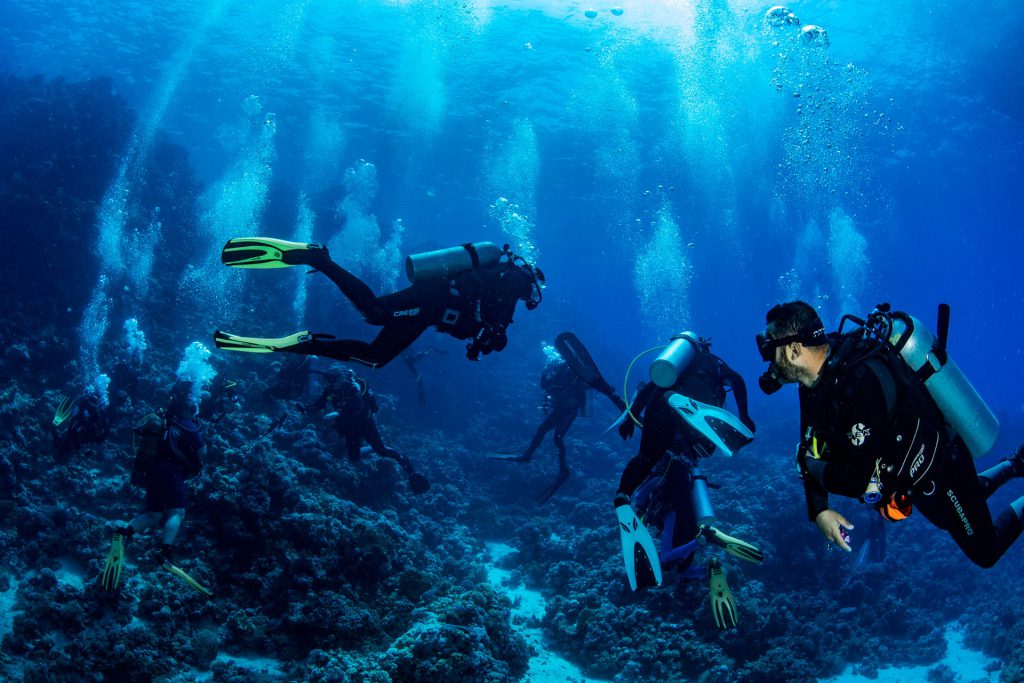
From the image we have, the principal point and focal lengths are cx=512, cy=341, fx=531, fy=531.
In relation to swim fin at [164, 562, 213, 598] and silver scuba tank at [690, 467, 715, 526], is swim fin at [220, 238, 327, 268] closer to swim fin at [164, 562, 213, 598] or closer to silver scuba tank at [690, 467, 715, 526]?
swim fin at [164, 562, 213, 598]

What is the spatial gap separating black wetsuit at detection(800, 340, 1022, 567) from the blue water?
4927mm

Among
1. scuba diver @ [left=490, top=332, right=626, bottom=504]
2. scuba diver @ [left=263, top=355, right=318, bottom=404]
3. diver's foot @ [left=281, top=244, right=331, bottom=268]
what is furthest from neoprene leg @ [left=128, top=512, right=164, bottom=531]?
scuba diver @ [left=490, top=332, right=626, bottom=504]

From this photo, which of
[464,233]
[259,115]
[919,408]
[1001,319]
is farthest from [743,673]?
[1001,319]

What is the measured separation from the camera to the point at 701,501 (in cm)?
584

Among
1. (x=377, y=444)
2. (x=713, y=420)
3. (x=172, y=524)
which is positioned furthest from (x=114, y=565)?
(x=713, y=420)

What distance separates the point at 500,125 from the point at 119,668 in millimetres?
35052

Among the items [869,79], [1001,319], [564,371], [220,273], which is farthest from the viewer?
[1001,319]

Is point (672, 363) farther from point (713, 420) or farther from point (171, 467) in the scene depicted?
point (171, 467)

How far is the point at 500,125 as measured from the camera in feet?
116

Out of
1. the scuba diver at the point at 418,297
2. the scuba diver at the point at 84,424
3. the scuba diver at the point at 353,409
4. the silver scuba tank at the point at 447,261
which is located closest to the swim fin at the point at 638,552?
the scuba diver at the point at 418,297

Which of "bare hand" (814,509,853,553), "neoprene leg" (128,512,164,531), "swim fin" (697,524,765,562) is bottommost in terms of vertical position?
"bare hand" (814,509,853,553)

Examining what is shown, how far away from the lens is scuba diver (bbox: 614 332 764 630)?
5258 millimetres

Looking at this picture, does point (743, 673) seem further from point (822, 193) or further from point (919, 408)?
point (822, 193)

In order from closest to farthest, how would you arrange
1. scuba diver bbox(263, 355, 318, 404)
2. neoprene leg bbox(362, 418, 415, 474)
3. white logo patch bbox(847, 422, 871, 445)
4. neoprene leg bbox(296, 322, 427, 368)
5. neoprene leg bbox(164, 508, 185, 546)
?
white logo patch bbox(847, 422, 871, 445)
neoprene leg bbox(296, 322, 427, 368)
neoprene leg bbox(164, 508, 185, 546)
neoprene leg bbox(362, 418, 415, 474)
scuba diver bbox(263, 355, 318, 404)
